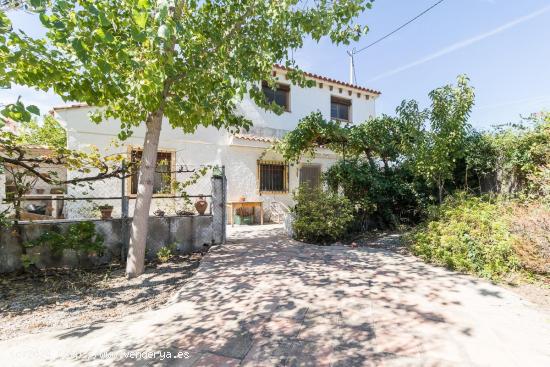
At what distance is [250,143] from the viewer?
1043 centimetres

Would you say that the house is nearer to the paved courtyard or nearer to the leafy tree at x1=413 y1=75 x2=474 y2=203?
the paved courtyard

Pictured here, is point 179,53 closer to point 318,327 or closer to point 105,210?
point 105,210

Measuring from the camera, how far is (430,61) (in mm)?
11852

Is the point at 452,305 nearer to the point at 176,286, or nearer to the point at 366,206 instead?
the point at 176,286

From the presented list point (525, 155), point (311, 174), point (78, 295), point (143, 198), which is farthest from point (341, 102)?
point (78, 295)

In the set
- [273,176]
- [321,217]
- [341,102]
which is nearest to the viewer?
[321,217]

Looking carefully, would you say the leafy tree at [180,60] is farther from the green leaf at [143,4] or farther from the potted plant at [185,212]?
the potted plant at [185,212]

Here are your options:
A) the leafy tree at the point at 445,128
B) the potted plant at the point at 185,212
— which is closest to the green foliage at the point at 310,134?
the leafy tree at the point at 445,128

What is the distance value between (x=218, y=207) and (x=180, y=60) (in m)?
3.50

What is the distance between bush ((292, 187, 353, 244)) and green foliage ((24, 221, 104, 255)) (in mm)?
4600

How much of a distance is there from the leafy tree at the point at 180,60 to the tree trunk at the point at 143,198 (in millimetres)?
17

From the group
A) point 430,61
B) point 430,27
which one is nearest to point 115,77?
point 430,27

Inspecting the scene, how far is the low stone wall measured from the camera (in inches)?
199

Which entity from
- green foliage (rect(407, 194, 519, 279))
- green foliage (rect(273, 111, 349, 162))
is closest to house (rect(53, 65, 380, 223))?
green foliage (rect(273, 111, 349, 162))
